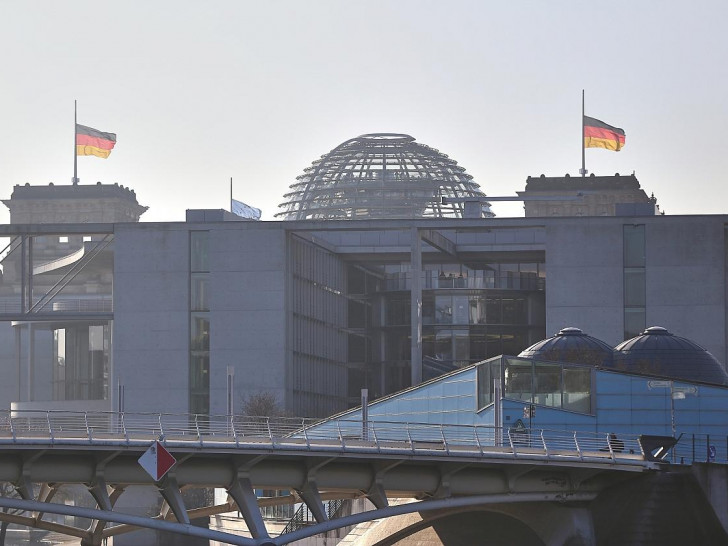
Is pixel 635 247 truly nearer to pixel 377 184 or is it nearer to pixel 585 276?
pixel 585 276

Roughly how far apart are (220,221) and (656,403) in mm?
47264

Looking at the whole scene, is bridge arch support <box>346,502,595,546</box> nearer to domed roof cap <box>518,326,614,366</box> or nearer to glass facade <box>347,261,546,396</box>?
domed roof cap <box>518,326,614,366</box>

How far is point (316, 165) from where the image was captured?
18025cm

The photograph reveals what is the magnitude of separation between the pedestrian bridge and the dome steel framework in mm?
101975

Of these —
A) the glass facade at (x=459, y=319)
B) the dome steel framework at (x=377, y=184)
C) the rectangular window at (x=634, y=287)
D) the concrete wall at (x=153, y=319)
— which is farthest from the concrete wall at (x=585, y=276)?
the dome steel framework at (x=377, y=184)

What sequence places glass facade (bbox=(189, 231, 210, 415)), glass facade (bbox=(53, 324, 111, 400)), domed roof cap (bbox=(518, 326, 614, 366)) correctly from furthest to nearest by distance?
glass facade (bbox=(53, 324, 111, 400))
glass facade (bbox=(189, 231, 210, 415))
domed roof cap (bbox=(518, 326, 614, 366))

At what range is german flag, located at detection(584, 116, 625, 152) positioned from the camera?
478ft

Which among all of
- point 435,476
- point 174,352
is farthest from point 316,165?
point 435,476

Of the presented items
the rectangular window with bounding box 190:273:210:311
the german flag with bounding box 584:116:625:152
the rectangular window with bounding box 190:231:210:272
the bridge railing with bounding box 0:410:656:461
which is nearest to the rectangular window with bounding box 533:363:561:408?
the bridge railing with bounding box 0:410:656:461

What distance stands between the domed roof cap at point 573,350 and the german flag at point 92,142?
72.6 metres

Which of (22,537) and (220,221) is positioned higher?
(220,221)

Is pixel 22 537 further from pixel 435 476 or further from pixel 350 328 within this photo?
pixel 435 476

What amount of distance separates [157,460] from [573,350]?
40948 millimetres

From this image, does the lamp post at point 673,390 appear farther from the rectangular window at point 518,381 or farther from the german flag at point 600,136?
the german flag at point 600,136
